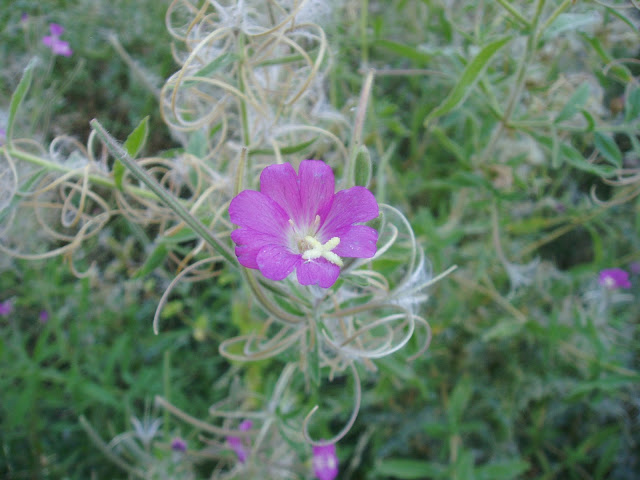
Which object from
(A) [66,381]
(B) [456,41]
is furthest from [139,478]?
(B) [456,41]

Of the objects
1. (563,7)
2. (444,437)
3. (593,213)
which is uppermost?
(563,7)

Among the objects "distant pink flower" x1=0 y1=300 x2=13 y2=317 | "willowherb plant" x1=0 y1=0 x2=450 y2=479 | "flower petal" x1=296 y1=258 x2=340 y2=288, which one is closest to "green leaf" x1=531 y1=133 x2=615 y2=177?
"willowherb plant" x1=0 y1=0 x2=450 y2=479

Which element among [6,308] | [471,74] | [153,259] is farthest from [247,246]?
[6,308]

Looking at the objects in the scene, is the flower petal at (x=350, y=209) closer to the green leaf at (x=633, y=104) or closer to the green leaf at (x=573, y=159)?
the green leaf at (x=573, y=159)

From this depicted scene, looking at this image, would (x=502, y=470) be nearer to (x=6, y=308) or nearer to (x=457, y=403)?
(x=457, y=403)

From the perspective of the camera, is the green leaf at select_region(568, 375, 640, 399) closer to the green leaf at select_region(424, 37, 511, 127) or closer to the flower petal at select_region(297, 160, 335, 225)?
the green leaf at select_region(424, 37, 511, 127)

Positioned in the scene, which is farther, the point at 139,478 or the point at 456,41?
the point at 456,41

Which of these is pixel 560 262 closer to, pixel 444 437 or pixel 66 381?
A: pixel 444 437
